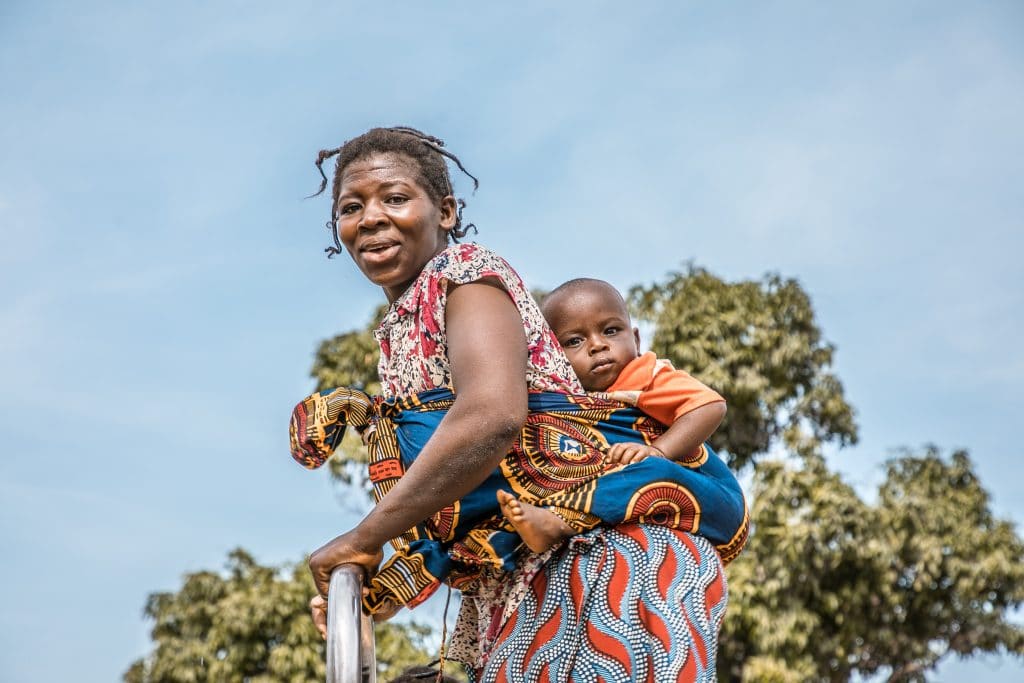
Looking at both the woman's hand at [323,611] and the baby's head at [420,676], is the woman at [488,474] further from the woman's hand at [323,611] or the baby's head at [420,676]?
the baby's head at [420,676]

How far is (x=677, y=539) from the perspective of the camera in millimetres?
1958

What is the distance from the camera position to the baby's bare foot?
6.06ft

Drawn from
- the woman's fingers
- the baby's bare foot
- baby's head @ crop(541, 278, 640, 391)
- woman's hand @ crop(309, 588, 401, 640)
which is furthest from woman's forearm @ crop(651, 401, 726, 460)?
the woman's fingers

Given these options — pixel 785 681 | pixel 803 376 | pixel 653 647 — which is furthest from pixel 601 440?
pixel 803 376

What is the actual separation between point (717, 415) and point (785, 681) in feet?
32.6

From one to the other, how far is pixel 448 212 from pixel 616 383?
1.76 ft

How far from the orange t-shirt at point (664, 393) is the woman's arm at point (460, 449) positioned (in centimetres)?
41

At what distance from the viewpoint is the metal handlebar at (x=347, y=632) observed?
67.1 inches

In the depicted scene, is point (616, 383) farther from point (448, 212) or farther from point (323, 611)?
point (323, 611)

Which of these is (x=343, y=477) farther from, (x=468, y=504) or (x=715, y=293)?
(x=468, y=504)

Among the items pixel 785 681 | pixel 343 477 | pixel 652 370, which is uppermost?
pixel 343 477

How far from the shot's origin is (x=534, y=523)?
6.06ft

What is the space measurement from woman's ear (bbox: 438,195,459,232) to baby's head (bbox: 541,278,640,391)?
51 cm

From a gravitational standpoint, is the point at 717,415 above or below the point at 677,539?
above
